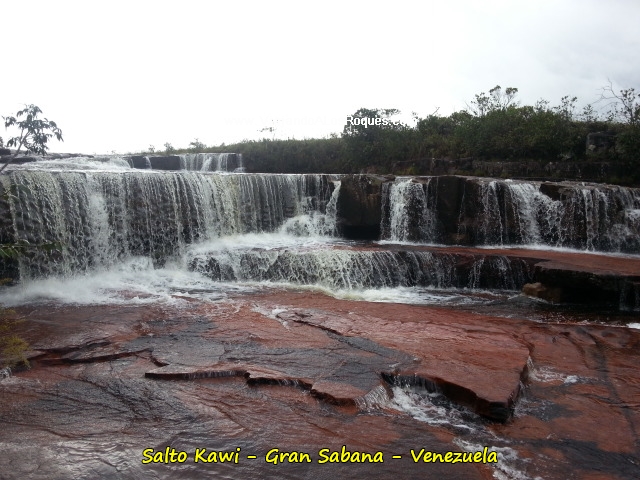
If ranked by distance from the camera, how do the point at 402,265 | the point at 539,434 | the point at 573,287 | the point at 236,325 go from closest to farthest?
1. the point at 539,434
2. the point at 236,325
3. the point at 573,287
4. the point at 402,265

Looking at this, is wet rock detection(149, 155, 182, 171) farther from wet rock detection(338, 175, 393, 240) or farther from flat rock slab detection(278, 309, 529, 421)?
flat rock slab detection(278, 309, 529, 421)

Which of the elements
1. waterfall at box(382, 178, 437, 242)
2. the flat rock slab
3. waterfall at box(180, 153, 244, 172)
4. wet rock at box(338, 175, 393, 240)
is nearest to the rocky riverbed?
the flat rock slab

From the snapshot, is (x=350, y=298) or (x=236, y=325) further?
(x=350, y=298)

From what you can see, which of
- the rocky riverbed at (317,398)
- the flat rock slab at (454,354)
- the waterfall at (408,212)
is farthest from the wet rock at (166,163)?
the flat rock slab at (454,354)

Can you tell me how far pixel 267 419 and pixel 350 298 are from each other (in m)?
4.86

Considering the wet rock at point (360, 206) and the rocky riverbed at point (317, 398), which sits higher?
the wet rock at point (360, 206)

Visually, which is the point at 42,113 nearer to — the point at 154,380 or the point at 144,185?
the point at 154,380

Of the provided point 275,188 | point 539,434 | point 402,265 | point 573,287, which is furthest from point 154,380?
point 275,188

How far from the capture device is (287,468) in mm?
3238

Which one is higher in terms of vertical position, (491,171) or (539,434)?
(491,171)

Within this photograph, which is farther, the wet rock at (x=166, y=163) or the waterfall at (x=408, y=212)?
the wet rock at (x=166, y=163)

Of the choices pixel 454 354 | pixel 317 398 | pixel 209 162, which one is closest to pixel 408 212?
pixel 454 354

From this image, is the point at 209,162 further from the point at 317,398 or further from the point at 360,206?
the point at 317,398

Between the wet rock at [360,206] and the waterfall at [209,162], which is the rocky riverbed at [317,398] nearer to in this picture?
the wet rock at [360,206]
